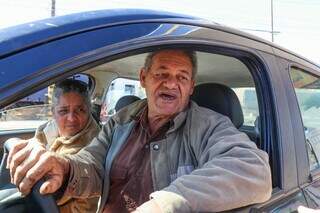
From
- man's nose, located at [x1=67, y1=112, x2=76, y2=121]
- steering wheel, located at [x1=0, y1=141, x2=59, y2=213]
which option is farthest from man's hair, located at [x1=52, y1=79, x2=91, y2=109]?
steering wheel, located at [x1=0, y1=141, x2=59, y2=213]

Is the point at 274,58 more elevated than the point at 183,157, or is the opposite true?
the point at 274,58

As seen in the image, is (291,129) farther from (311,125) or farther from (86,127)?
(86,127)

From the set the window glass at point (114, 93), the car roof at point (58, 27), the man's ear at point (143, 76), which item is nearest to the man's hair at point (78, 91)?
the window glass at point (114, 93)

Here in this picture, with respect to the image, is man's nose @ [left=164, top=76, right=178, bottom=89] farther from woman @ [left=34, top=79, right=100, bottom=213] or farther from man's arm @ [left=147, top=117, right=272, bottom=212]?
woman @ [left=34, top=79, right=100, bottom=213]

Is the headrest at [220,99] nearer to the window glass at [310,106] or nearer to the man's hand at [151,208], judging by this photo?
the window glass at [310,106]

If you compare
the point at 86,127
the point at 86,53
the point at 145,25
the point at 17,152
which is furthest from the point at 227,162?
the point at 86,127

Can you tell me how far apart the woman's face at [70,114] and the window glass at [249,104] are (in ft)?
3.20

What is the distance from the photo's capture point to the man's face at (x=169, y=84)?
2111mm

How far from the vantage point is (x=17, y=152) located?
1.86 meters

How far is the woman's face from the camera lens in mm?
2916

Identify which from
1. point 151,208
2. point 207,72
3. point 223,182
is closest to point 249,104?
point 207,72

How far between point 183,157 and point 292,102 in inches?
21.5

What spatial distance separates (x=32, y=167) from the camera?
5.96 ft

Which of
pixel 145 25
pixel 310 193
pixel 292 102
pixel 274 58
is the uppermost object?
pixel 145 25
